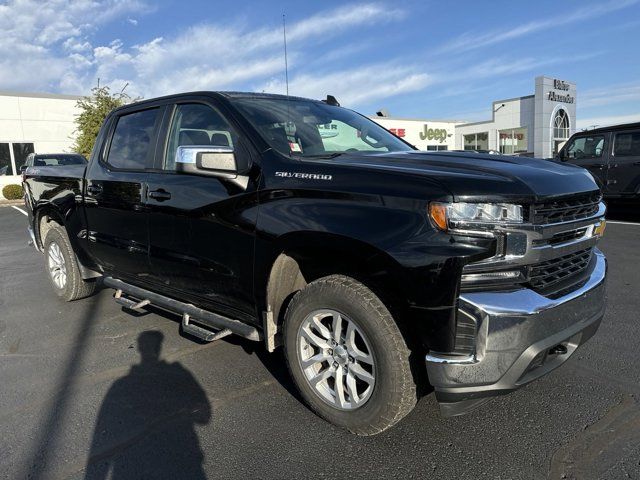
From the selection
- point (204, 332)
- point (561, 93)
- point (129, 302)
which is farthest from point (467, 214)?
point (561, 93)

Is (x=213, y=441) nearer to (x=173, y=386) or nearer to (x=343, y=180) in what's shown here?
(x=173, y=386)

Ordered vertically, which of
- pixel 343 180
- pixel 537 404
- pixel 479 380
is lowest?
pixel 537 404

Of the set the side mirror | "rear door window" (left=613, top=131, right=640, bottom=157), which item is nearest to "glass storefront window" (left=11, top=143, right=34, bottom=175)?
"rear door window" (left=613, top=131, right=640, bottom=157)

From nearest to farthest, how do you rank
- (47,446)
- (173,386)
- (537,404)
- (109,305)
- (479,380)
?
(479,380), (47,446), (537,404), (173,386), (109,305)

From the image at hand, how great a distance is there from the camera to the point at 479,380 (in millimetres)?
2311

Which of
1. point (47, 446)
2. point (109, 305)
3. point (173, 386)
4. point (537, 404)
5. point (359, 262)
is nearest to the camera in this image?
point (359, 262)

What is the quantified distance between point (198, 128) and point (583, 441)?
123 inches

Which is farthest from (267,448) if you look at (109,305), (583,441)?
(109,305)

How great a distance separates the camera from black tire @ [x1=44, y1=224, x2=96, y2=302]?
5.28 meters

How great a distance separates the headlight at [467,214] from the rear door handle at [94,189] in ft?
10.6

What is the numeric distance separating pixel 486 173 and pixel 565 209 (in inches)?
19.2

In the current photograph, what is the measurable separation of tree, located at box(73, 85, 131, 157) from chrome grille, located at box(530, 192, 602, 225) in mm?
23396

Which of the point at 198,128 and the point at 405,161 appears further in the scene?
the point at 198,128

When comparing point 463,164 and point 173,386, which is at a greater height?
point 463,164
